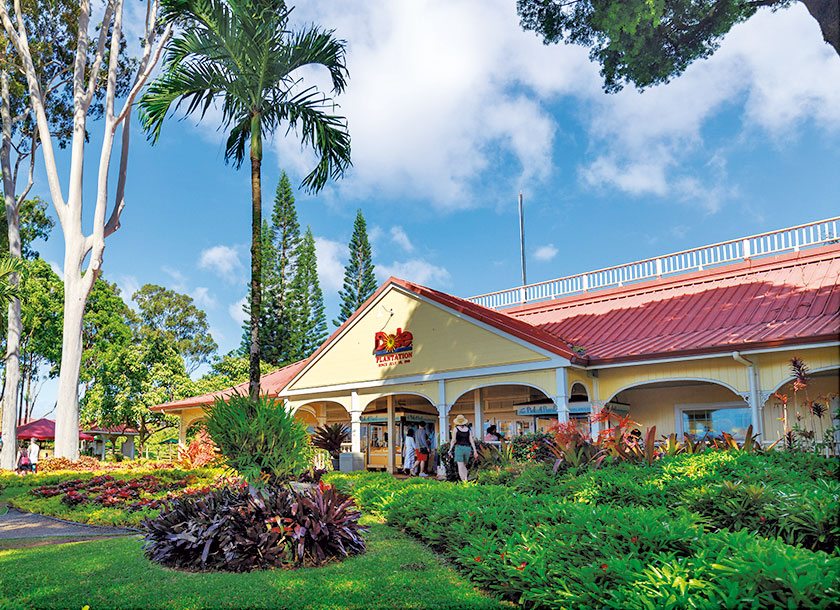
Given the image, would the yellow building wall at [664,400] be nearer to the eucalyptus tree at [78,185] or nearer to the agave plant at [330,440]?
the agave plant at [330,440]

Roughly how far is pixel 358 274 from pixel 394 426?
20.5 m

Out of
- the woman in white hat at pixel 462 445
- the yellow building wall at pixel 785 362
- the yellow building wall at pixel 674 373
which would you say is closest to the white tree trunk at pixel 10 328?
the woman in white hat at pixel 462 445

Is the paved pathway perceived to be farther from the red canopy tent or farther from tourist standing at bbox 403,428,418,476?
the red canopy tent

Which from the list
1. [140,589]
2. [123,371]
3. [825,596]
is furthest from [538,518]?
[123,371]

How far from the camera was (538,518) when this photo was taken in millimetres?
6738

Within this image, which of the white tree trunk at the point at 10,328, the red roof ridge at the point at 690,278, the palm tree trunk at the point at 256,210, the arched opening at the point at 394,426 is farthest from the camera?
the white tree trunk at the point at 10,328

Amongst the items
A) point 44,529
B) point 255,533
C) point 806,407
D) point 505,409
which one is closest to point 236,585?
point 255,533

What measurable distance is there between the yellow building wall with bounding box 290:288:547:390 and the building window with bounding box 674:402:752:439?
432 cm

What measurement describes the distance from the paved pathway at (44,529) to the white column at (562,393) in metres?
9.02

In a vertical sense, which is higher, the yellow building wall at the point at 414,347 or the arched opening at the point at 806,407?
the yellow building wall at the point at 414,347

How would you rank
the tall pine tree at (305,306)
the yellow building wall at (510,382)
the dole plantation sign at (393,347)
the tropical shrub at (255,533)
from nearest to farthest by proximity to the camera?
the tropical shrub at (255,533) → the yellow building wall at (510,382) → the dole plantation sign at (393,347) → the tall pine tree at (305,306)

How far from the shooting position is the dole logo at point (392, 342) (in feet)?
58.6

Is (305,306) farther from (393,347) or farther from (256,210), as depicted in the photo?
(256,210)

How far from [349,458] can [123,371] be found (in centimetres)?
1807
